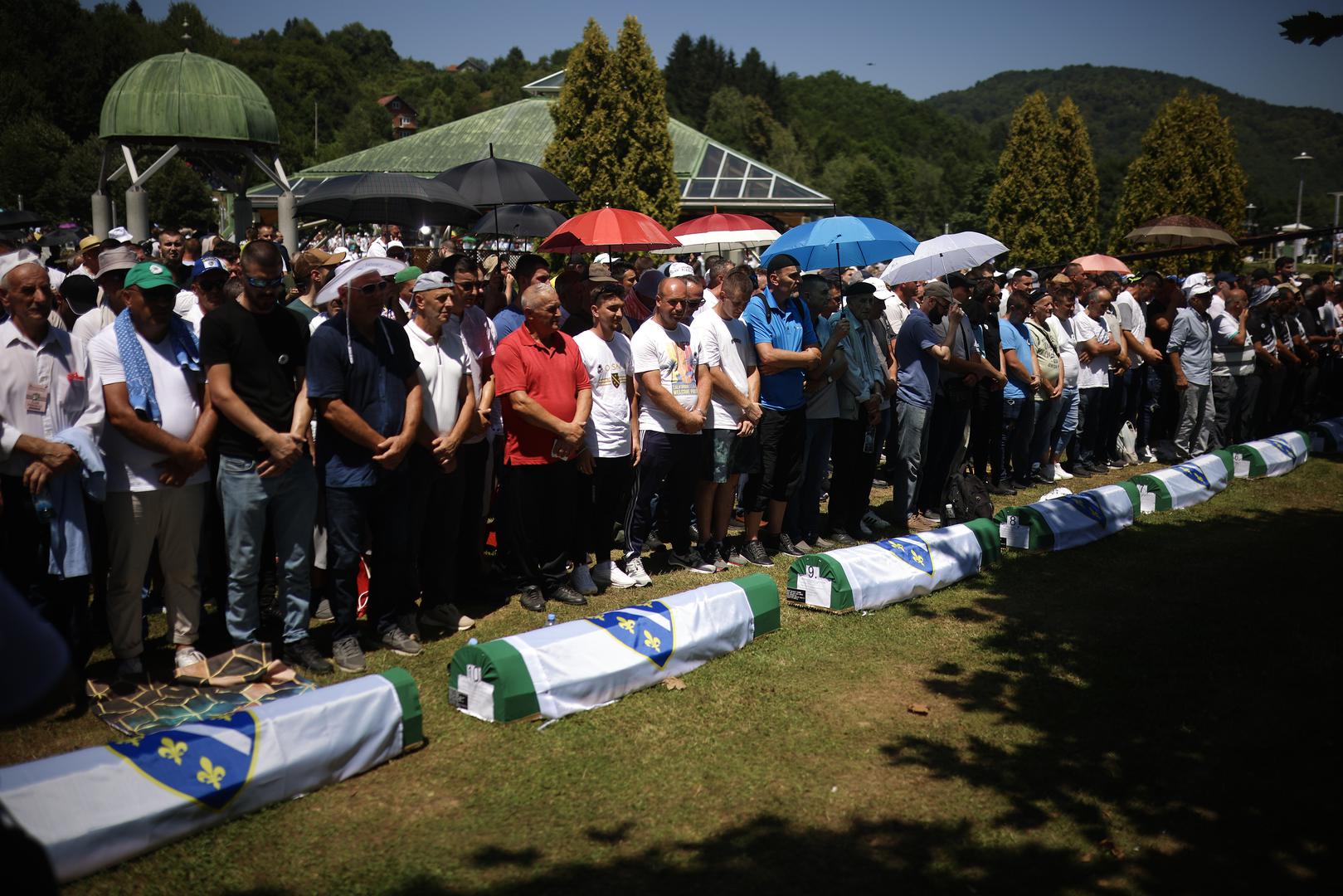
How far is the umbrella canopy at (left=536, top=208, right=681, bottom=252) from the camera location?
11508mm

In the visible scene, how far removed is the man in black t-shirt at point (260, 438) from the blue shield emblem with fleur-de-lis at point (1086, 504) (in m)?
7.01

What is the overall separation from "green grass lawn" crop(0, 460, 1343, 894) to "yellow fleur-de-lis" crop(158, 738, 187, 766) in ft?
1.20

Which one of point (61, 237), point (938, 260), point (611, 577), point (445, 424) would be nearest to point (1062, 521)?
point (938, 260)

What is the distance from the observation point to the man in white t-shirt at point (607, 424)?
7871 mm

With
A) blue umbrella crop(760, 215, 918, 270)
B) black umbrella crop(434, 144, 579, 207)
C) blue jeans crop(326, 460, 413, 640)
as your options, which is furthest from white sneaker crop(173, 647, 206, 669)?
black umbrella crop(434, 144, 579, 207)

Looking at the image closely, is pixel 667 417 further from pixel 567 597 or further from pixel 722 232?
pixel 722 232

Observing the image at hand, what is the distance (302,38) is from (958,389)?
150 m

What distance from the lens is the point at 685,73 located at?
121 metres

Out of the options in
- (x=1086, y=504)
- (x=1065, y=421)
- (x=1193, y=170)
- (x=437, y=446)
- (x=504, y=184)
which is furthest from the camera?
(x=1193, y=170)

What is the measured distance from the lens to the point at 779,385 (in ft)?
29.0

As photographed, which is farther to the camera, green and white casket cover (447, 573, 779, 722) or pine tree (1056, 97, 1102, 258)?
pine tree (1056, 97, 1102, 258)

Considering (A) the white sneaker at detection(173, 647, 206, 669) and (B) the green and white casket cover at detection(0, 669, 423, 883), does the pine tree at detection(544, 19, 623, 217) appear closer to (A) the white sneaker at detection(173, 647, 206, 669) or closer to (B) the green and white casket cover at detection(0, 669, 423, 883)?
(A) the white sneaker at detection(173, 647, 206, 669)

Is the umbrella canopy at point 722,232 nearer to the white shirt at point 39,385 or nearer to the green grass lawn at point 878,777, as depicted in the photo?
the green grass lawn at point 878,777

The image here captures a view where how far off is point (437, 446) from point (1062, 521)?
5.96 m
